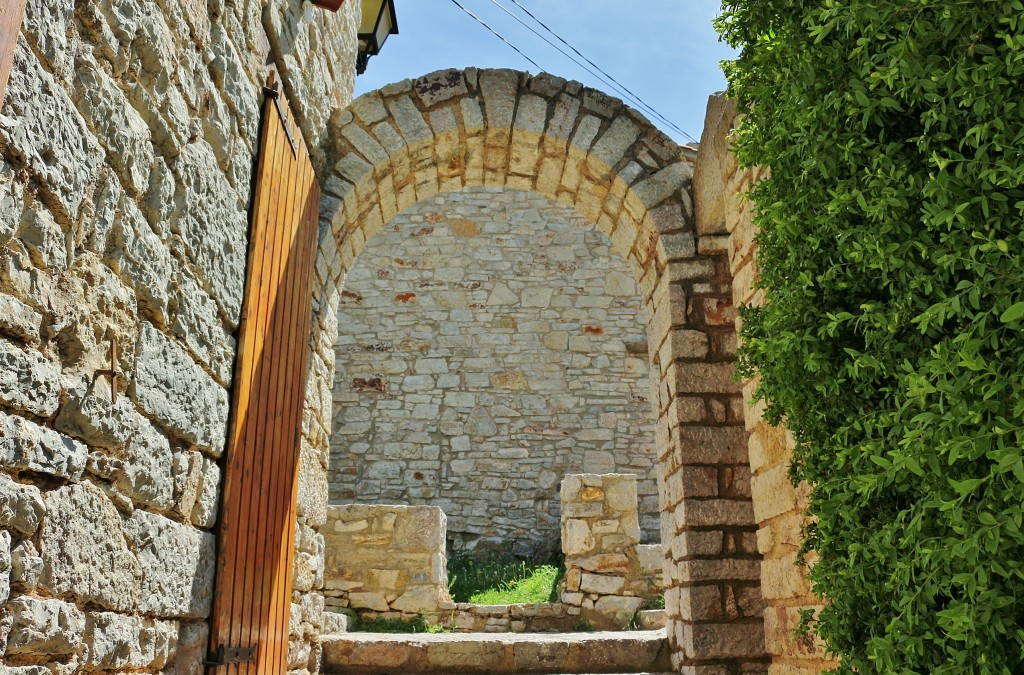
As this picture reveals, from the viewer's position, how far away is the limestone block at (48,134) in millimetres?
1427

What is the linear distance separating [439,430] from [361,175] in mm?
4517

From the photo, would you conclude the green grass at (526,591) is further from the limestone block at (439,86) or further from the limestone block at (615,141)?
the limestone block at (439,86)

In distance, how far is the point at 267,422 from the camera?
291 centimetres

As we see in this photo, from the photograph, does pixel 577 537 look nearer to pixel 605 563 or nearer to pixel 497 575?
pixel 605 563

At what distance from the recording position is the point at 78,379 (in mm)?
1686

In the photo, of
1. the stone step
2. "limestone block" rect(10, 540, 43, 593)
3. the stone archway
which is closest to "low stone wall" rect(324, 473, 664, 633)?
the stone step

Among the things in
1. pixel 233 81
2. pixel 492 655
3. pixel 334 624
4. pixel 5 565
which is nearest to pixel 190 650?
pixel 5 565

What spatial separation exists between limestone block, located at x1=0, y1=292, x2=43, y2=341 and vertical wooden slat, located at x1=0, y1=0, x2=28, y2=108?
23 cm

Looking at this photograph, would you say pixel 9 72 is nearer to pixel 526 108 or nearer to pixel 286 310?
pixel 286 310

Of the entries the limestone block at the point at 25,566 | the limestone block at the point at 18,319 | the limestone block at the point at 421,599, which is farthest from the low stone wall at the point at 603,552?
the limestone block at the point at 18,319

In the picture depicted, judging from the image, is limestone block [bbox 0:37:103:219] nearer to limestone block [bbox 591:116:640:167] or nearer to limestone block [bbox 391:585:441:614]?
limestone block [bbox 591:116:640:167]

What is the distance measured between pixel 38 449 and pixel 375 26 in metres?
4.14

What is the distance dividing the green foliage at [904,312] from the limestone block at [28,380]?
160 cm

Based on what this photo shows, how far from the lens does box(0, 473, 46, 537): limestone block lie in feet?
4.65
